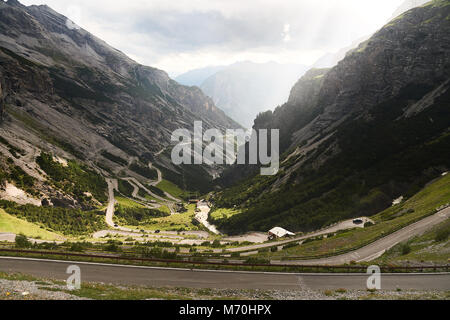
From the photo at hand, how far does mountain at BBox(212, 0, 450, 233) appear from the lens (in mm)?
81062

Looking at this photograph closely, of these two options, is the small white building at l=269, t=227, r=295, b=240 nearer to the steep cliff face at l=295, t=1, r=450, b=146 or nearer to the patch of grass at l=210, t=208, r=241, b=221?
the patch of grass at l=210, t=208, r=241, b=221

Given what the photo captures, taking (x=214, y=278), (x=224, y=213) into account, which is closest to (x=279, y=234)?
(x=214, y=278)

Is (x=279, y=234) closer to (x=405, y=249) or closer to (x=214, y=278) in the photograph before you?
(x=405, y=249)

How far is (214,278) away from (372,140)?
342ft

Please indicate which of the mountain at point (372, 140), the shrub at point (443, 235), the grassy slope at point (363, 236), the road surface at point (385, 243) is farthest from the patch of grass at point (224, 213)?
the shrub at point (443, 235)

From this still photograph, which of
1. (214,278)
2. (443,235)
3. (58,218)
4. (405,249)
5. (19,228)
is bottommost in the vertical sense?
(214,278)

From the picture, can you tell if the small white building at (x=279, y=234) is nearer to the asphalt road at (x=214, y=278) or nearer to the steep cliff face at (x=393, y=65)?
the asphalt road at (x=214, y=278)

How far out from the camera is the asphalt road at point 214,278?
80.1 ft

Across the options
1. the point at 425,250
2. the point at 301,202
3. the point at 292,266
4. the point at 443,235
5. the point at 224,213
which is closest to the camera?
the point at 292,266

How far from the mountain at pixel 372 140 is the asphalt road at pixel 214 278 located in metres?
50.8

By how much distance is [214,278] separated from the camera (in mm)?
26078

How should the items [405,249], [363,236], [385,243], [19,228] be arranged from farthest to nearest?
1. [19,228]
2. [363,236]
3. [385,243]
4. [405,249]

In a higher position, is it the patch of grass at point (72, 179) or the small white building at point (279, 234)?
the patch of grass at point (72, 179)
